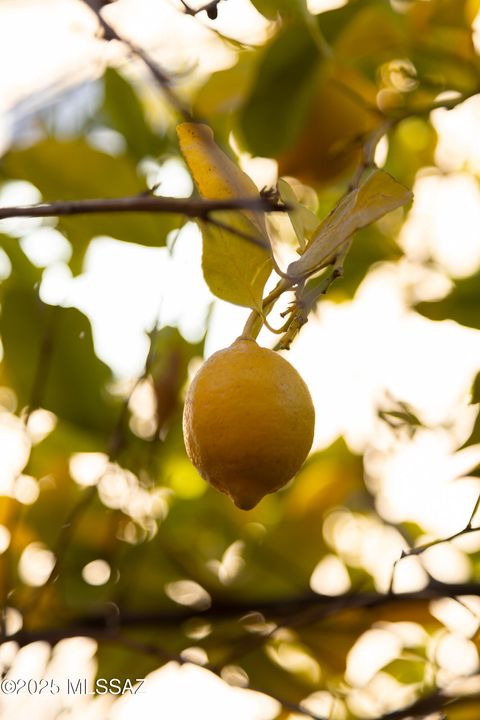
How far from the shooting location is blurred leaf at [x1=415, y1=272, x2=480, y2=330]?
1.01m

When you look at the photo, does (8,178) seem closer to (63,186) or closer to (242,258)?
(63,186)

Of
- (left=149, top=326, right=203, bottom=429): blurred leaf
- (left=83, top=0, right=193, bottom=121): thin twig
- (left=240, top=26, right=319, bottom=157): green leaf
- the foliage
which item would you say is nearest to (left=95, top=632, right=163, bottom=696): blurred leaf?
the foliage

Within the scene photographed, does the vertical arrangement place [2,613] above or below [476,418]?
below

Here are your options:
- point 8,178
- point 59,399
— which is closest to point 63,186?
point 8,178

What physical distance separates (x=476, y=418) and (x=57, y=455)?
611mm

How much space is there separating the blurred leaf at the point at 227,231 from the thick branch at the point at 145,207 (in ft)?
0.40

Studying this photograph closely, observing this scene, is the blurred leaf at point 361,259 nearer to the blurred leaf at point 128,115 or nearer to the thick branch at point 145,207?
the blurred leaf at point 128,115

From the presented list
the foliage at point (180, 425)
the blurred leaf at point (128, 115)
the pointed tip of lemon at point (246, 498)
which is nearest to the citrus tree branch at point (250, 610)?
the foliage at point (180, 425)

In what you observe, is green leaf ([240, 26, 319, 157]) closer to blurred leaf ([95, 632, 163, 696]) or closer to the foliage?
the foliage

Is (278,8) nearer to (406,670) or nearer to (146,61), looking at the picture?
(146,61)

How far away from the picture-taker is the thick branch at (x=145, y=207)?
515mm

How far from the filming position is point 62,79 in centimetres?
108

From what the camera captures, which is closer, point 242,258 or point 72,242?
point 242,258

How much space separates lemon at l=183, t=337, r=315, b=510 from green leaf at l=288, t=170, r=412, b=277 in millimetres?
83
